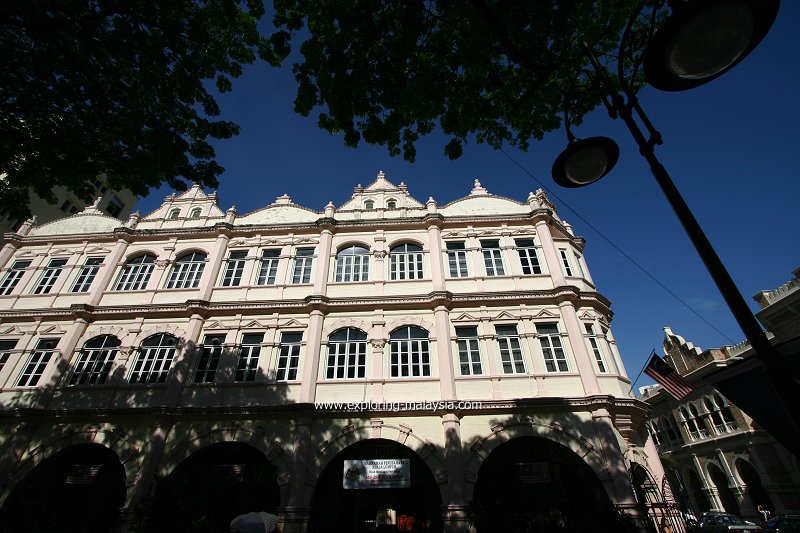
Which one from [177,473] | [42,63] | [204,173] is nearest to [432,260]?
[204,173]

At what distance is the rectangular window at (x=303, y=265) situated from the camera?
17125 mm

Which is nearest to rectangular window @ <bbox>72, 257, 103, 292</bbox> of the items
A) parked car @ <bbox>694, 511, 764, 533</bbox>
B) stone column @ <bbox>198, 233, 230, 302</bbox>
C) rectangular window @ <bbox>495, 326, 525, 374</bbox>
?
stone column @ <bbox>198, 233, 230, 302</bbox>

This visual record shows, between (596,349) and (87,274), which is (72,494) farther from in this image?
(596,349)

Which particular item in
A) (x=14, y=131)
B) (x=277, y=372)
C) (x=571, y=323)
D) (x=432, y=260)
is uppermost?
(x=432, y=260)

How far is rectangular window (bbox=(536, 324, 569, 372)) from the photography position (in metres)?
14.1

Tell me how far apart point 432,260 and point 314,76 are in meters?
9.95

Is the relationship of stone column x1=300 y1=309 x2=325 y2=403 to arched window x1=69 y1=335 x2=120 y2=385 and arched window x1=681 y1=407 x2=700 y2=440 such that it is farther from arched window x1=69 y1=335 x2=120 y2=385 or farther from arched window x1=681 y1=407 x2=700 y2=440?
arched window x1=681 y1=407 x2=700 y2=440

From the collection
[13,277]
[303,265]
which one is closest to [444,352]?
[303,265]

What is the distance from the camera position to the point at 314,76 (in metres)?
8.08

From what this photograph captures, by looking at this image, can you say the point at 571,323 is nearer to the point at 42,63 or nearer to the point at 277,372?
the point at 277,372

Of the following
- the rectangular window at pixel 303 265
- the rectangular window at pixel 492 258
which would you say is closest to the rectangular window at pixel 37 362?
the rectangular window at pixel 303 265

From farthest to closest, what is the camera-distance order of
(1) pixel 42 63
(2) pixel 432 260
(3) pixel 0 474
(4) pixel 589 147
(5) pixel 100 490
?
1. (2) pixel 432 260
2. (5) pixel 100 490
3. (3) pixel 0 474
4. (1) pixel 42 63
5. (4) pixel 589 147

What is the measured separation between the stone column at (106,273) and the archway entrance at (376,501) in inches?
485

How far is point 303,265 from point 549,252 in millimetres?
10713
